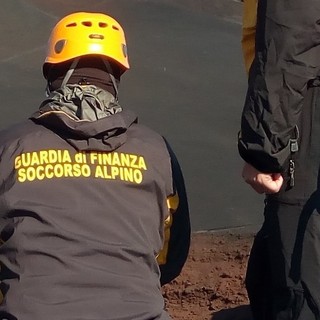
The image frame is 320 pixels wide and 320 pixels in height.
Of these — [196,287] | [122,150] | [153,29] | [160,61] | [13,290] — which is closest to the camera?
[13,290]

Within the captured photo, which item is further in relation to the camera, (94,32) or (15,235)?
(94,32)

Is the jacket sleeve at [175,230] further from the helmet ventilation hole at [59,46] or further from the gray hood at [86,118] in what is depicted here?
the helmet ventilation hole at [59,46]

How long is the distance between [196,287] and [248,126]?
2222 millimetres

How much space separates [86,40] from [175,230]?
0.74 meters

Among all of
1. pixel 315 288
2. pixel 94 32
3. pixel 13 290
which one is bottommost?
pixel 315 288

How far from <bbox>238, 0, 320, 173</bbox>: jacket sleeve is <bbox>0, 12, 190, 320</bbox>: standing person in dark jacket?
0.31 meters

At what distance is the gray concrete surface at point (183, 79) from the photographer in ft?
22.0

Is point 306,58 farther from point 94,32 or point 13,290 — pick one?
point 13,290

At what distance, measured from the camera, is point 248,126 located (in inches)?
133

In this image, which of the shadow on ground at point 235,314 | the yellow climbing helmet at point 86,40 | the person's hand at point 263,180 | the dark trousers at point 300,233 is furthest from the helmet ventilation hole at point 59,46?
the shadow on ground at point 235,314

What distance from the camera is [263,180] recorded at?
11.4 feet

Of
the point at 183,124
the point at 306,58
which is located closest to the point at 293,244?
the point at 306,58

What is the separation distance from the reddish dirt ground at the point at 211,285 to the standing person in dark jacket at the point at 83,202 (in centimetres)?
177

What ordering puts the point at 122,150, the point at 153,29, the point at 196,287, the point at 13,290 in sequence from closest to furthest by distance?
the point at 13,290, the point at 122,150, the point at 196,287, the point at 153,29
